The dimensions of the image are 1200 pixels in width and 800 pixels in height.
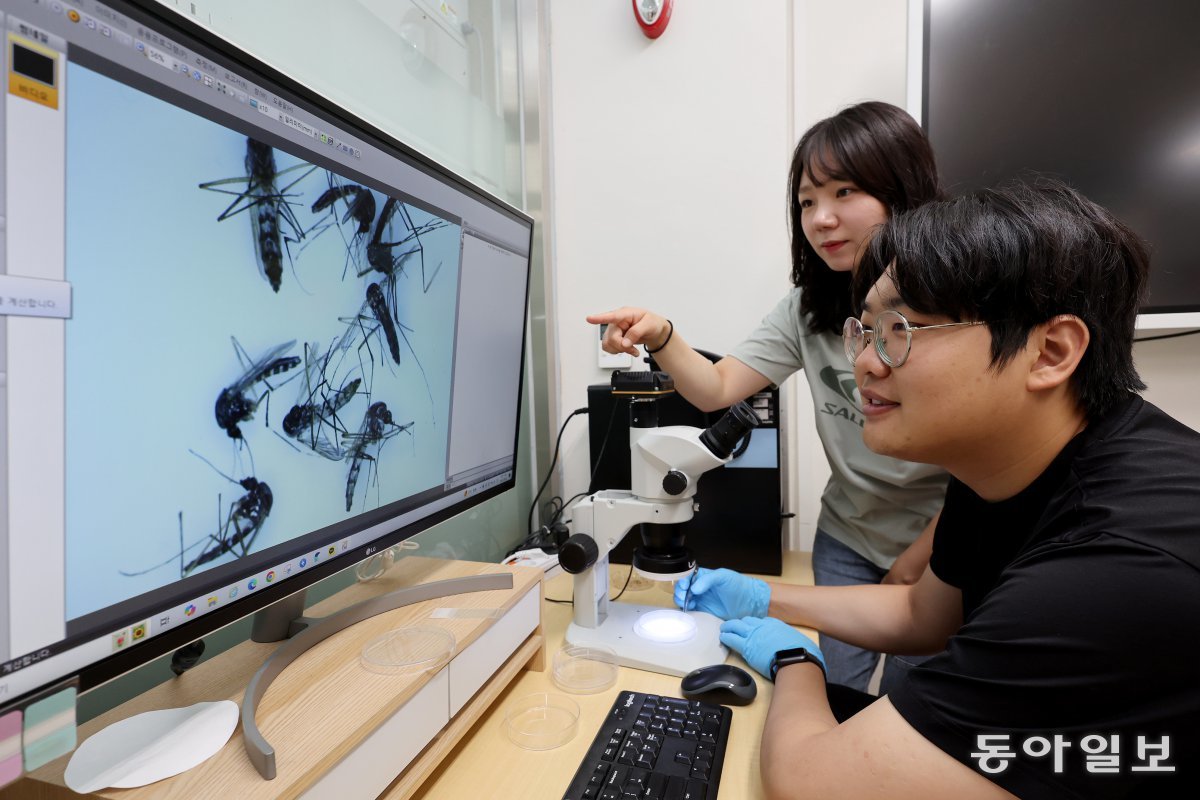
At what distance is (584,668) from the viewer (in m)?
0.83

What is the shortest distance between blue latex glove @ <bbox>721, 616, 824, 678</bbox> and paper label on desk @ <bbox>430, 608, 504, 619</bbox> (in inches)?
14.5

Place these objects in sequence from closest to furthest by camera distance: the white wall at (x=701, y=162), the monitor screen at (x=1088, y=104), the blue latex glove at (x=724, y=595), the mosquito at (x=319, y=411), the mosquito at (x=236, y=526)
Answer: the mosquito at (x=236, y=526)
the mosquito at (x=319, y=411)
the blue latex glove at (x=724, y=595)
the monitor screen at (x=1088, y=104)
the white wall at (x=701, y=162)

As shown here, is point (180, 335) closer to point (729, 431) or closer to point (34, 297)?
point (34, 297)

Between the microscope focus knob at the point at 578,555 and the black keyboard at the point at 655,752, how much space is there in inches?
8.4

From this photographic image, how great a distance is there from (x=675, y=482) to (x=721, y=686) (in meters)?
0.28

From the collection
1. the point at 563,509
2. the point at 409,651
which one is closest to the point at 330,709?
the point at 409,651

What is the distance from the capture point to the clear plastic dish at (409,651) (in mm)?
570

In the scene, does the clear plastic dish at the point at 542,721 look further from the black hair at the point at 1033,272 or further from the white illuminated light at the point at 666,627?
the black hair at the point at 1033,272

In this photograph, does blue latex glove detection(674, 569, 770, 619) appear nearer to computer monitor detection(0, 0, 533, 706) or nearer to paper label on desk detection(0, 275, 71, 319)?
computer monitor detection(0, 0, 533, 706)

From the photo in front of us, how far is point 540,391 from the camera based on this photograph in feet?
5.28

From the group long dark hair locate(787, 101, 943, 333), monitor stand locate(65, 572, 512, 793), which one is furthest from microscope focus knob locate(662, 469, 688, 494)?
long dark hair locate(787, 101, 943, 333)

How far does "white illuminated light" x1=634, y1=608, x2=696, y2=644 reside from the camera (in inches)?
35.0

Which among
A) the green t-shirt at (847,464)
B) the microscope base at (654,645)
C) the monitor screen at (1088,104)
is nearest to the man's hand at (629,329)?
the green t-shirt at (847,464)

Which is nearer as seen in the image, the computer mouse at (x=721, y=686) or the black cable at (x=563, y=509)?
the computer mouse at (x=721, y=686)
